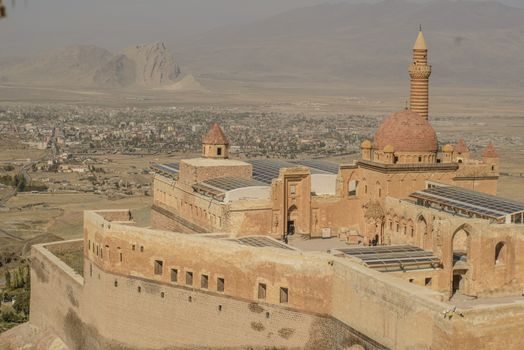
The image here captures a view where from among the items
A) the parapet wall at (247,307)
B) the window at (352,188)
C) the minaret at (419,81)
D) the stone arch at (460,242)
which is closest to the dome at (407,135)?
the window at (352,188)

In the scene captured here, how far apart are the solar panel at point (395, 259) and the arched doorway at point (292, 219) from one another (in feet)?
20.3

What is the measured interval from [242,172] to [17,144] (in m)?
99.0

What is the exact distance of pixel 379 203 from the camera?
3909 centimetres

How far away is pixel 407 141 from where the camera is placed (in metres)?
39.4

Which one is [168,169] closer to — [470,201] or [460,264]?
[470,201]

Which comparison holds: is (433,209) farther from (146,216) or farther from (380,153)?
(146,216)

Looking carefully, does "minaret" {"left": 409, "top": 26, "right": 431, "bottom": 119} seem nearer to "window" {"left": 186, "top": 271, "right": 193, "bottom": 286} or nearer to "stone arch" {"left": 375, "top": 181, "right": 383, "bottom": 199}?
"stone arch" {"left": 375, "top": 181, "right": 383, "bottom": 199}

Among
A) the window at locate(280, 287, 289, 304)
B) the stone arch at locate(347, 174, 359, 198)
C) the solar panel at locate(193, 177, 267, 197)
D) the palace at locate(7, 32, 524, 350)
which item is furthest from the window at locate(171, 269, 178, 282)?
the stone arch at locate(347, 174, 359, 198)

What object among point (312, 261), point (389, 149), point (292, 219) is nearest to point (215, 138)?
point (292, 219)

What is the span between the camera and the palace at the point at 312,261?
27.8 metres

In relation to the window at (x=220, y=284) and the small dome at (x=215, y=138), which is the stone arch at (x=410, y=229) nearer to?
the window at (x=220, y=284)

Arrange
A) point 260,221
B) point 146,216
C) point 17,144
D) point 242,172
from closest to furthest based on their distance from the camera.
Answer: point 260,221
point 242,172
point 146,216
point 17,144

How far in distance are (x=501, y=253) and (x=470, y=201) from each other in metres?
3.64

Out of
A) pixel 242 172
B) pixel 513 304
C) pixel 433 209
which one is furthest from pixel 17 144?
pixel 513 304
